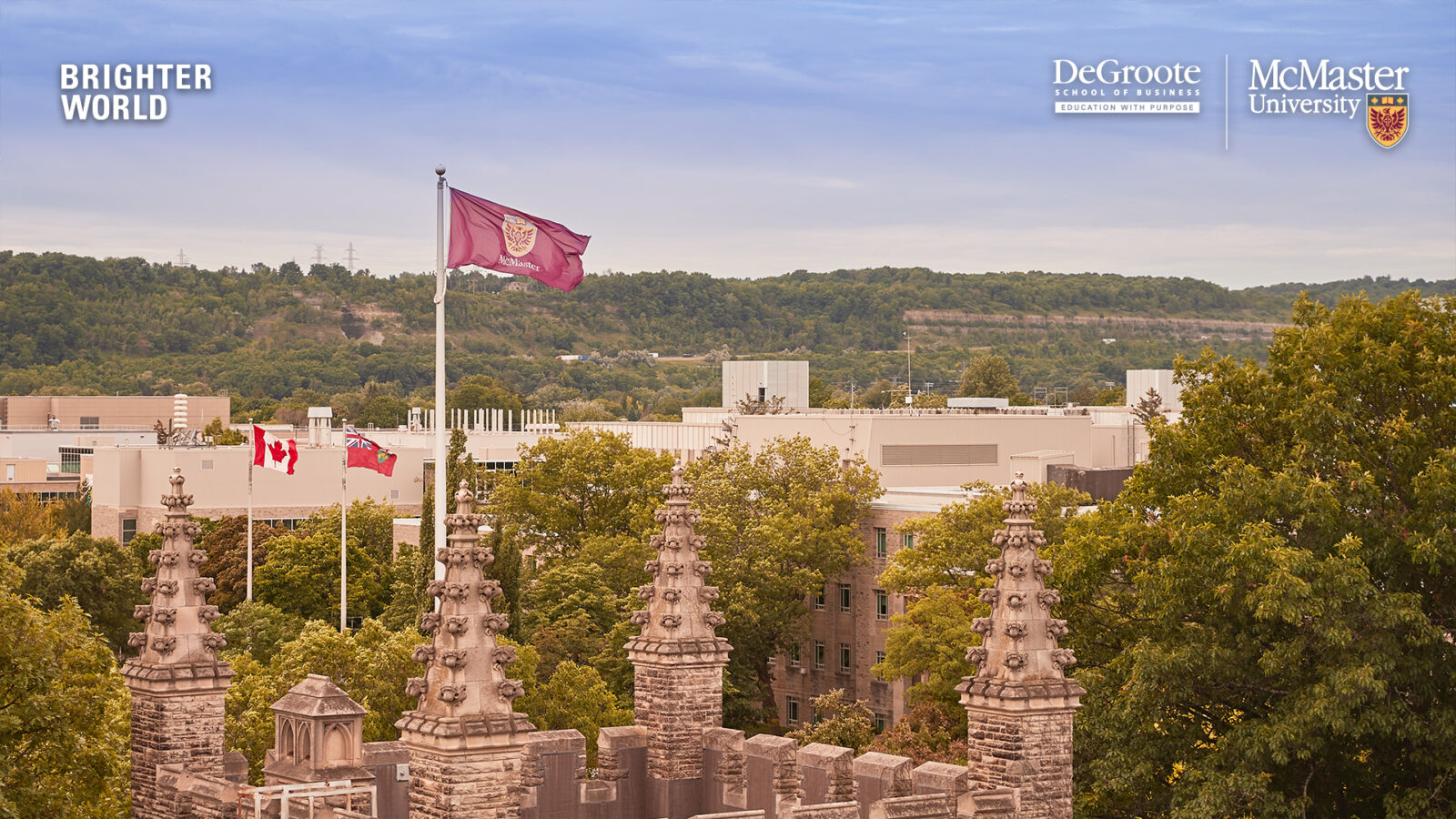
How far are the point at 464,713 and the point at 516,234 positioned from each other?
2970 cm

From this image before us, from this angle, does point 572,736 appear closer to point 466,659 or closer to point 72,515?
point 466,659

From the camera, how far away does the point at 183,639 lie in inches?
1238

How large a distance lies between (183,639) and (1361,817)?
24.9 metres

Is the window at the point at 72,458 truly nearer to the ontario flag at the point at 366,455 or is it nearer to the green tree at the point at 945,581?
the ontario flag at the point at 366,455

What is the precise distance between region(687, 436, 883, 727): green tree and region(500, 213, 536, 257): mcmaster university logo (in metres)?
39.7

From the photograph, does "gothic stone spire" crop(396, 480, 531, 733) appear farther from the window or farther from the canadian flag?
the window

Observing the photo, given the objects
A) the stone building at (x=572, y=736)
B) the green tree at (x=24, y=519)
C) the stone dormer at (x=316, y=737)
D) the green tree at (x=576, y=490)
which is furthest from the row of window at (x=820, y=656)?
the stone dormer at (x=316, y=737)

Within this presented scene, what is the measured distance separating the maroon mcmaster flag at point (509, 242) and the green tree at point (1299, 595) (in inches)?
643

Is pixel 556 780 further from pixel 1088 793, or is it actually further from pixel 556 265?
pixel 556 265

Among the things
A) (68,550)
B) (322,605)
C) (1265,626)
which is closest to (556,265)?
(1265,626)

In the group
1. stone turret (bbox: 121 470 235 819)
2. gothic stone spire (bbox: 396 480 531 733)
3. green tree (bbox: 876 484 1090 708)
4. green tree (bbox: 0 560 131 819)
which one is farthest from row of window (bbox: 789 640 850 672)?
gothic stone spire (bbox: 396 480 531 733)

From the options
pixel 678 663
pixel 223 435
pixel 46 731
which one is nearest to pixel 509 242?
pixel 46 731

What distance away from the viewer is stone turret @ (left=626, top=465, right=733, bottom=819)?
33.7 m

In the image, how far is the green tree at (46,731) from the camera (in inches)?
1512
